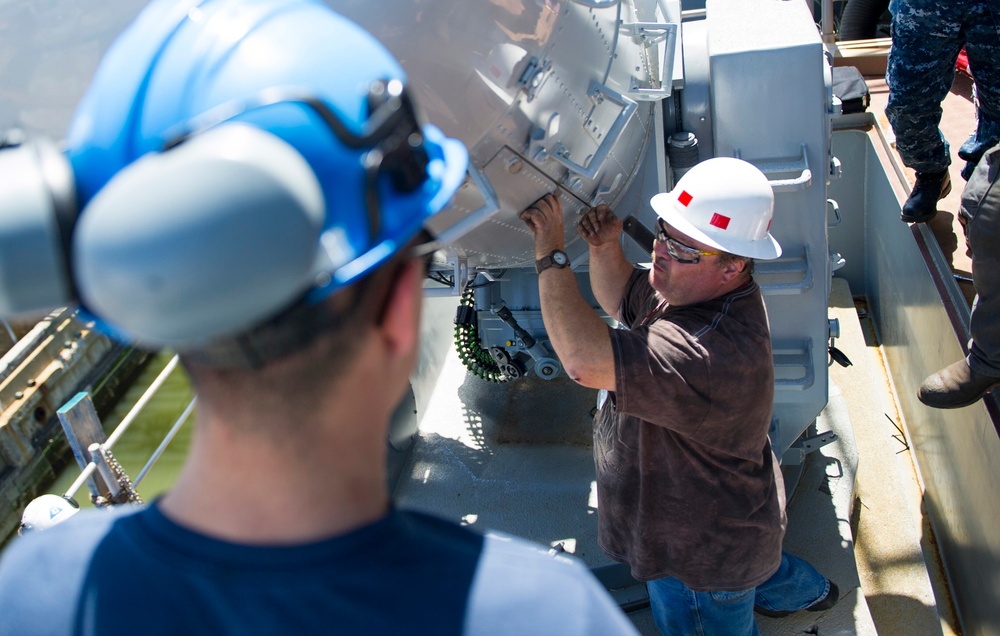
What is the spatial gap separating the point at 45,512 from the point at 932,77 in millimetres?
4337

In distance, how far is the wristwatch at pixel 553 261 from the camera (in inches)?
97.4

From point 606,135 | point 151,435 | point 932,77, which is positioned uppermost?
point 606,135

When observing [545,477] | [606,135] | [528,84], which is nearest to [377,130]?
[528,84]

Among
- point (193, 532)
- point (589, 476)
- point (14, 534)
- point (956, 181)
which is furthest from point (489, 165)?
point (14, 534)

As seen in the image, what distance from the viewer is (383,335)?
95cm

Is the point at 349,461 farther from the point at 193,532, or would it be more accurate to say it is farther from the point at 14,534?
the point at 14,534

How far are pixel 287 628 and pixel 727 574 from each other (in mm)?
1994

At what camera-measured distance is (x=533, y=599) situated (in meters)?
0.93

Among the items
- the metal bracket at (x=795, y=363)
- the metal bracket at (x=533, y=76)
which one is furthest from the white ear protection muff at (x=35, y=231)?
the metal bracket at (x=795, y=363)

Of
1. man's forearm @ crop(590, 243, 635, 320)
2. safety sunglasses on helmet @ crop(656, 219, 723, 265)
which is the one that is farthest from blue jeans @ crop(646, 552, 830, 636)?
safety sunglasses on helmet @ crop(656, 219, 723, 265)

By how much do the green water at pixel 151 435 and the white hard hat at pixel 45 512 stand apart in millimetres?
7674

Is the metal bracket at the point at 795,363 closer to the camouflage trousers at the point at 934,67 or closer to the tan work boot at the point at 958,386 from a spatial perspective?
the tan work boot at the point at 958,386

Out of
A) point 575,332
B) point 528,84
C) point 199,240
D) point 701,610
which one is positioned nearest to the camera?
point 199,240

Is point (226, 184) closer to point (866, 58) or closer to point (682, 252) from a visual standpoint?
point (682, 252)
